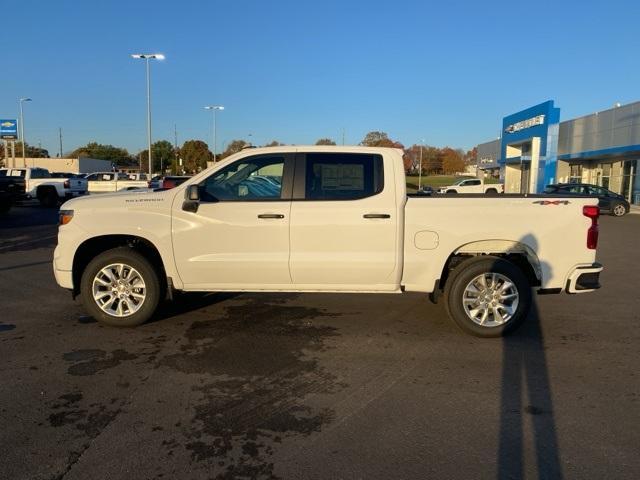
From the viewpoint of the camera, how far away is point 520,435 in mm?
3602

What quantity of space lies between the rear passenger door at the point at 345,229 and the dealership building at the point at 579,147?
29.0m

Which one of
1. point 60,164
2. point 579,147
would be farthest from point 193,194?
point 60,164

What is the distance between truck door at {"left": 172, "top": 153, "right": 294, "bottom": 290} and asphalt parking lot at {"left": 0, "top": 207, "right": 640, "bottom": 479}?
668 millimetres

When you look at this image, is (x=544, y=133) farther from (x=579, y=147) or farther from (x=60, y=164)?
(x=60, y=164)

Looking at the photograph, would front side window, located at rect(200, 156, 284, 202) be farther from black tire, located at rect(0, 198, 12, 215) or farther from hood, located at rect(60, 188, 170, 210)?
black tire, located at rect(0, 198, 12, 215)

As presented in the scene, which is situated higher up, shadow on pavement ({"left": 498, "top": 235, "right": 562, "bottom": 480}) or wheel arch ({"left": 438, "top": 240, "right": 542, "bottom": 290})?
wheel arch ({"left": 438, "top": 240, "right": 542, "bottom": 290})

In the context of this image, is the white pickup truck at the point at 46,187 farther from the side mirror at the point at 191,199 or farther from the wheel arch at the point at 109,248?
the side mirror at the point at 191,199

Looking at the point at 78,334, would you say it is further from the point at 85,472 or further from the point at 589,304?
the point at 589,304

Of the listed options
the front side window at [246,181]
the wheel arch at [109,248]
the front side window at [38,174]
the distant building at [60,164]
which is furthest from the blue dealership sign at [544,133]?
the distant building at [60,164]

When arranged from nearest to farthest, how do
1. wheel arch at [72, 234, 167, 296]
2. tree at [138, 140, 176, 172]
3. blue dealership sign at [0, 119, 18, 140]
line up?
wheel arch at [72, 234, 167, 296] < blue dealership sign at [0, 119, 18, 140] < tree at [138, 140, 176, 172]

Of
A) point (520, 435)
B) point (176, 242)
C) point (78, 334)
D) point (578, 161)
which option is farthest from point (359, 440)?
point (578, 161)

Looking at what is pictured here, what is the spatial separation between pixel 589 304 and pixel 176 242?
18.4ft

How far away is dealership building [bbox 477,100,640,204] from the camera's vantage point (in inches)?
1226

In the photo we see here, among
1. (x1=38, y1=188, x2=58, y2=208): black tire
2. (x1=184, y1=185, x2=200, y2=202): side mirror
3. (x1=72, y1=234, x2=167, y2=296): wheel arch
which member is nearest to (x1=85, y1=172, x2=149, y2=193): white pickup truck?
(x1=38, y1=188, x2=58, y2=208): black tire
